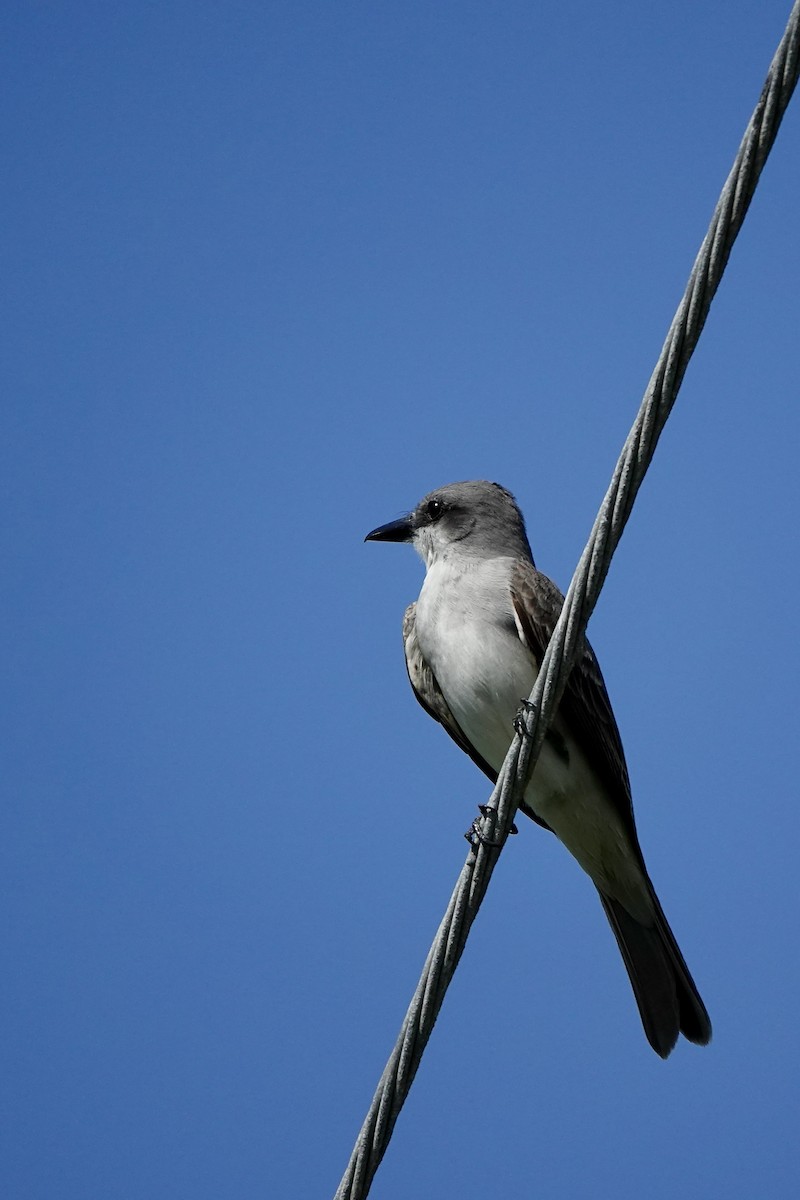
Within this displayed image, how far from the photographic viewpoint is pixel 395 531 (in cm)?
757

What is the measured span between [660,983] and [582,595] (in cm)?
304

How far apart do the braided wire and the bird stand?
168 cm

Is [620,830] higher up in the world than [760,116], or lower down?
lower down

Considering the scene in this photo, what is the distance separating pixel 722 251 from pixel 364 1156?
110 inches

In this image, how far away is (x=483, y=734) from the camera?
21.1 ft

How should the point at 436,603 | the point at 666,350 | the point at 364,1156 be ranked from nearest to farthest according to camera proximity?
the point at 666,350, the point at 364,1156, the point at 436,603

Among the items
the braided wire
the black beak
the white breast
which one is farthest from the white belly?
the braided wire

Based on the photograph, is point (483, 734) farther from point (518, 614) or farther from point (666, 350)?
point (666, 350)

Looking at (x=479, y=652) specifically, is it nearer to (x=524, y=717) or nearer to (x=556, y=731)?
(x=556, y=731)

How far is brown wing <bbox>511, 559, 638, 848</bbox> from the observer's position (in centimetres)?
600

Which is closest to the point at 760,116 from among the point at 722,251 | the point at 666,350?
the point at 722,251

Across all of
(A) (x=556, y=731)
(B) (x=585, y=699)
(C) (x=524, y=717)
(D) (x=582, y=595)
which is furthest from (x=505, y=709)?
(D) (x=582, y=595)

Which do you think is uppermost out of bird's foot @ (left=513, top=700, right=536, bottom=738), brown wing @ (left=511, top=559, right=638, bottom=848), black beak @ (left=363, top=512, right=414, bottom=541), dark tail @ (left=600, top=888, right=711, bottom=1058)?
black beak @ (left=363, top=512, right=414, bottom=541)

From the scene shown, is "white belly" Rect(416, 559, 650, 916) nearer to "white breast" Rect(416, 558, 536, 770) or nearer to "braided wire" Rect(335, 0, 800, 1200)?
"white breast" Rect(416, 558, 536, 770)
